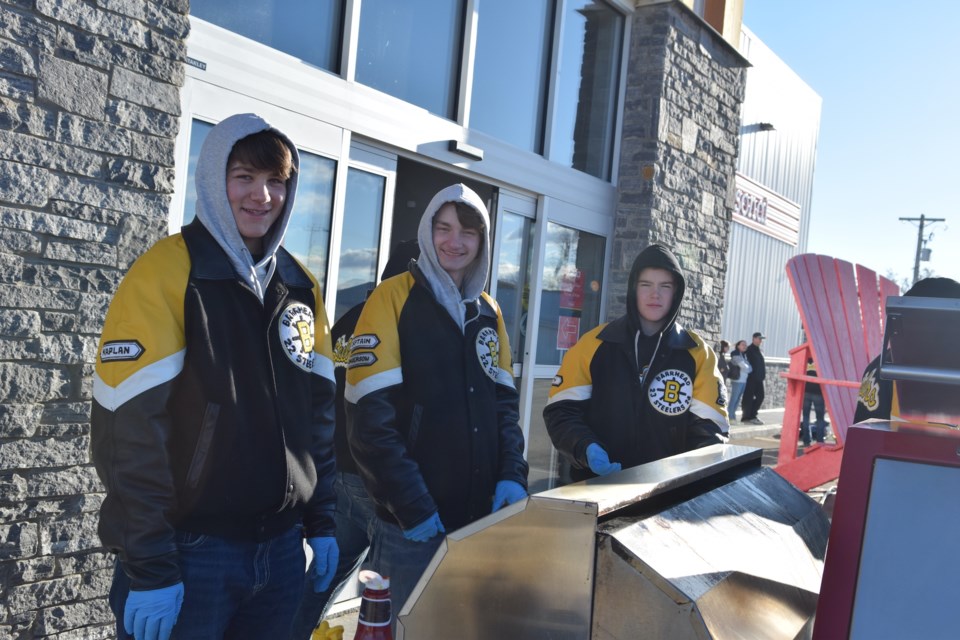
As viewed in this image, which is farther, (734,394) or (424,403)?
(734,394)

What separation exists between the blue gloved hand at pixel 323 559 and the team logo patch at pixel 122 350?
0.80 metres

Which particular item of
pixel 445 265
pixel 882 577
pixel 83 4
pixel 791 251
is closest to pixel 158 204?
pixel 83 4

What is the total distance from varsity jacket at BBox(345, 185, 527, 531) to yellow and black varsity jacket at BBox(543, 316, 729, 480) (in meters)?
0.52

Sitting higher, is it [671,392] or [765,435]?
[671,392]

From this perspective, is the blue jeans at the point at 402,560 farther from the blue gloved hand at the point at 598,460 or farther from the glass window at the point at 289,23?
the glass window at the point at 289,23

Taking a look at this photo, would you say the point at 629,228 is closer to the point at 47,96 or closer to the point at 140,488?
the point at 47,96

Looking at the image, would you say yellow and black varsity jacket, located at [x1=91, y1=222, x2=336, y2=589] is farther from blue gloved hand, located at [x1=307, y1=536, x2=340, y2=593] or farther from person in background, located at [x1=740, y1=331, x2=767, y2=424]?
person in background, located at [x1=740, y1=331, x2=767, y2=424]

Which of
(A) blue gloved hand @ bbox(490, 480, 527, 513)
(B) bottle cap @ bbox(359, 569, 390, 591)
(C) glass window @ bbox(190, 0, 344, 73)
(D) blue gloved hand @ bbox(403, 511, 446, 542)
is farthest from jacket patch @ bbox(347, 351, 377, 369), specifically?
(C) glass window @ bbox(190, 0, 344, 73)

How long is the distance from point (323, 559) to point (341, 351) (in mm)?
1012

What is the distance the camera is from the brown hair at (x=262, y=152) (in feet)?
6.83

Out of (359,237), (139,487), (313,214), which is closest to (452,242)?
(139,487)

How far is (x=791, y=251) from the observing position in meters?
19.0

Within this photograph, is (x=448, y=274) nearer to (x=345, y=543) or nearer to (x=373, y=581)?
(x=345, y=543)

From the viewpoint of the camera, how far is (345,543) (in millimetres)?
3059
